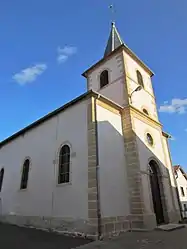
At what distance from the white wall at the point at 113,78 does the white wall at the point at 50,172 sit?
10.5 ft

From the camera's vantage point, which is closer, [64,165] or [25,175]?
[64,165]

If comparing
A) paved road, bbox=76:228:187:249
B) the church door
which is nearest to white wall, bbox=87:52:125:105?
the church door

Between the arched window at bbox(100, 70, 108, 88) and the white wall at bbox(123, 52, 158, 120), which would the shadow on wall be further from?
the arched window at bbox(100, 70, 108, 88)

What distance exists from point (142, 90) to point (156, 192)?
6.35m

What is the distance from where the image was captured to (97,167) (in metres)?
7.12

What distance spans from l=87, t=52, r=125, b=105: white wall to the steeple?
183cm

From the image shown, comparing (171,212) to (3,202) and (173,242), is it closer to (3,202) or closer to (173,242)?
(173,242)

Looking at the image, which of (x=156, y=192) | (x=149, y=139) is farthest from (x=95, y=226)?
(x=149, y=139)

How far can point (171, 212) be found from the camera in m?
9.70

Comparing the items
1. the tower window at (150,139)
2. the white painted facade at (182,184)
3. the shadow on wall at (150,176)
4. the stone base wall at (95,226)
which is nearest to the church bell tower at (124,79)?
the tower window at (150,139)

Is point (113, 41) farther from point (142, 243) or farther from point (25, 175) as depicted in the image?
point (142, 243)

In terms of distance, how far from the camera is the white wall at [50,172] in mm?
7375

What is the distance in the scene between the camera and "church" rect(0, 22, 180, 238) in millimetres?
7105

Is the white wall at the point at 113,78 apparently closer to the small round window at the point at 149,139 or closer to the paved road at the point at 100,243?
the small round window at the point at 149,139
